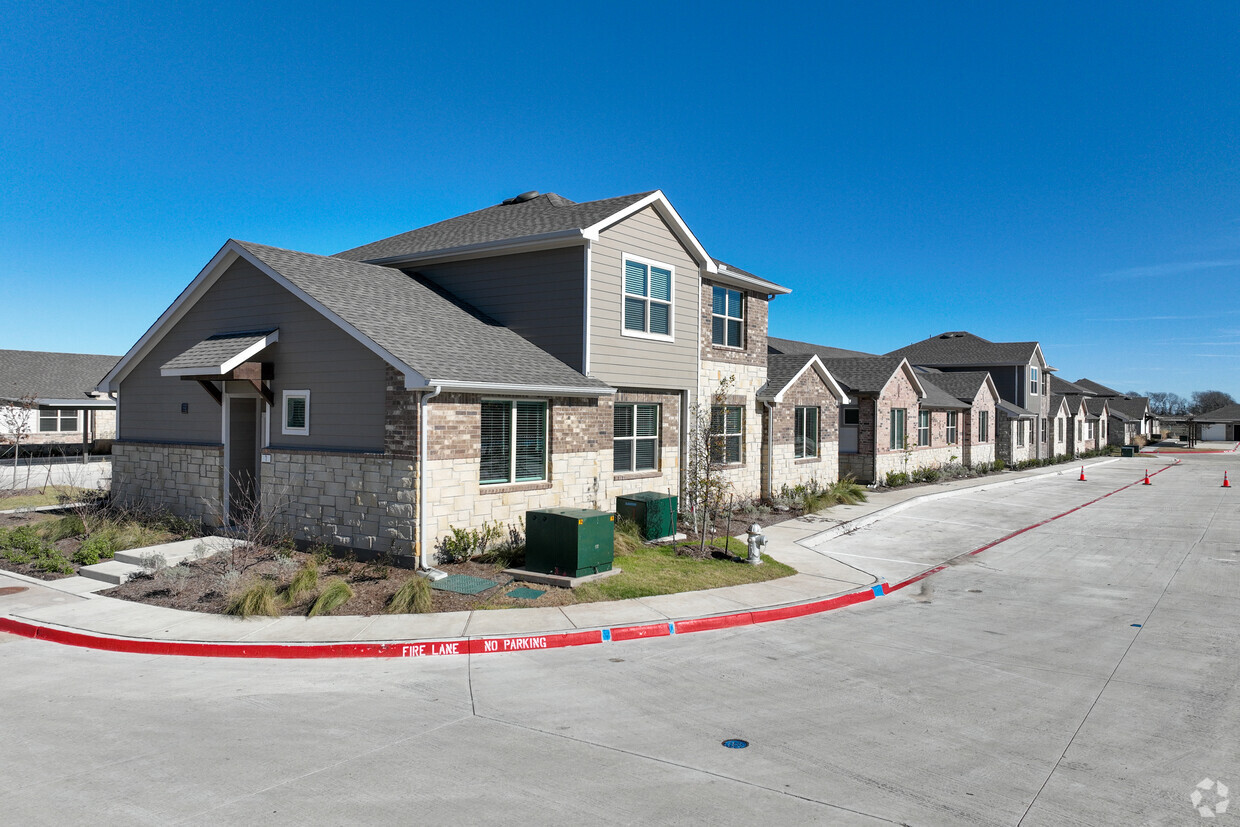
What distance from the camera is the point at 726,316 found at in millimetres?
20719

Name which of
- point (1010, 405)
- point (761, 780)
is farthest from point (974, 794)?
point (1010, 405)

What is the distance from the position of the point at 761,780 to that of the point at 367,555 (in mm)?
8856

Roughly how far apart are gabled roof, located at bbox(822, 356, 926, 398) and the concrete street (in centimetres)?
1807

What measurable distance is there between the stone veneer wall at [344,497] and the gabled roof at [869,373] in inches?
818

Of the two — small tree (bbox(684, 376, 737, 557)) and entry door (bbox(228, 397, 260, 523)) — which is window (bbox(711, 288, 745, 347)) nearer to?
small tree (bbox(684, 376, 737, 557))

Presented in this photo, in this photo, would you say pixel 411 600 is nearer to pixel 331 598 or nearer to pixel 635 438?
pixel 331 598

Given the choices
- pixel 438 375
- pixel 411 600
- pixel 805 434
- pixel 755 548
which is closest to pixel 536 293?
pixel 438 375

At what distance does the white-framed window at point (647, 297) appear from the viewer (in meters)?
17.1

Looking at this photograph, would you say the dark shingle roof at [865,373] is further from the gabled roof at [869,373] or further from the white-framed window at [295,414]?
the white-framed window at [295,414]

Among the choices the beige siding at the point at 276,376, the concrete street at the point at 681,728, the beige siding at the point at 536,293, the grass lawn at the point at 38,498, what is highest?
the beige siding at the point at 536,293

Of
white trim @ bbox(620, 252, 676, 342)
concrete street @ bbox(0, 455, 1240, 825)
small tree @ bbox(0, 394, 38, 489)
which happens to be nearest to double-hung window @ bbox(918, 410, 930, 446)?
white trim @ bbox(620, 252, 676, 342)

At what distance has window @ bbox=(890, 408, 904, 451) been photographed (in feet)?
101

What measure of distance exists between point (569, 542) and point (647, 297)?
723 cm

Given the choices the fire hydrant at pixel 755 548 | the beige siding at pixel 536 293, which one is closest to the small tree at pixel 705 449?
the fire hydrant at pixel 755 548
